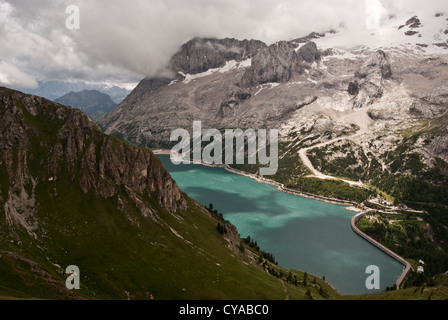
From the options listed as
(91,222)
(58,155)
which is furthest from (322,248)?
(58,155)

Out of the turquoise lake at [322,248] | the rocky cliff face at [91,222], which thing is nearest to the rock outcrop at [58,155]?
the rocky cliff face at [91,222]

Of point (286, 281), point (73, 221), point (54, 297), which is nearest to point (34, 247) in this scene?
point (73, 221)

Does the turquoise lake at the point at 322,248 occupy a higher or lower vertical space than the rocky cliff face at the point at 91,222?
lower

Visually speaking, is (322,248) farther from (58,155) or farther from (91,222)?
(58,155)

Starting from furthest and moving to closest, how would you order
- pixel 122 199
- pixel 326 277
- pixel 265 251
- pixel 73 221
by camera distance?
pixel 265 251
pixel 326 277
pixel 122 199
pixel 73 221

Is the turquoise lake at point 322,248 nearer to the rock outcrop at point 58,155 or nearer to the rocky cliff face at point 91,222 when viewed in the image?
the rocky cliff face at point 91,222

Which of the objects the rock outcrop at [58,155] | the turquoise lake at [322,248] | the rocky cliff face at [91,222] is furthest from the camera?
the turquoise lake at [322,248]

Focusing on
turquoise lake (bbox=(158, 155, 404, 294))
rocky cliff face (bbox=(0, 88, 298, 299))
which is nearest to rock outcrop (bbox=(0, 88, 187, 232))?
rocky cliff face (bbox=(0, 88, 298, 299))

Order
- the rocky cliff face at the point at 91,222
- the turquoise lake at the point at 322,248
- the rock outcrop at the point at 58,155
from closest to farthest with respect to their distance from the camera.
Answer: the rocky cliff face at the point at 91,222, the rock outcrop at the point at 58,155, the turquoise lake at the point at 322,248

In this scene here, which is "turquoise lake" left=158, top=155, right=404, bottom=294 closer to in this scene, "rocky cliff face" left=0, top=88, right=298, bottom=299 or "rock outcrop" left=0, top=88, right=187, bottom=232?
"rocky cliff face" left=0, top=88, right=298, bottom=299

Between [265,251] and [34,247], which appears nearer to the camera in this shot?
[34,247]
